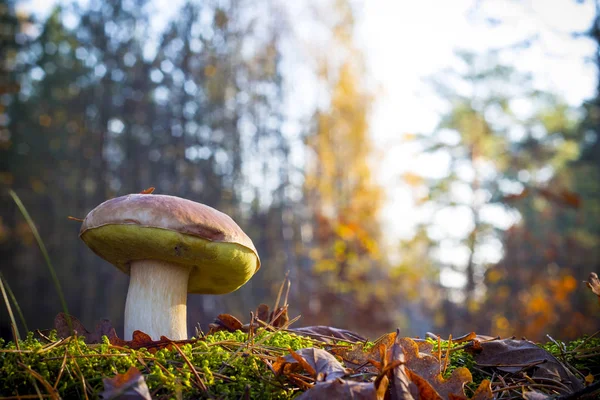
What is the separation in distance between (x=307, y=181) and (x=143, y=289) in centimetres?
1392

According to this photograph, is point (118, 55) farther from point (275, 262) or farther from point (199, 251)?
point (199, 251)

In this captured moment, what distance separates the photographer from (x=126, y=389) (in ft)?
3.23

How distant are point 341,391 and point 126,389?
49 centimetres

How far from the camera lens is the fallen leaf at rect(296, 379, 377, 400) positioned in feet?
3.22

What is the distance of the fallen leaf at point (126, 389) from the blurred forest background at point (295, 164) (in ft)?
26.3

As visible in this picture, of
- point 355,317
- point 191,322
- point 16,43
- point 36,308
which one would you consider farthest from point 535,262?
point 16,43

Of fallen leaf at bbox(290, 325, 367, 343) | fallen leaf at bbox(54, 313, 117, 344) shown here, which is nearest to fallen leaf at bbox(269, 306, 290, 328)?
fallen leaf at bbox(290, 325, 367, 343)

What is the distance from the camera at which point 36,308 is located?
55.2 feet

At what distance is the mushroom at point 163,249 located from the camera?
1.50 metres

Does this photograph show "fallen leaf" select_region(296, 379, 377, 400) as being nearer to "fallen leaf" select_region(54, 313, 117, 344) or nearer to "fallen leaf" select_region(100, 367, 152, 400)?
"fallen leaf" select_region(100, 367, 152, 400)

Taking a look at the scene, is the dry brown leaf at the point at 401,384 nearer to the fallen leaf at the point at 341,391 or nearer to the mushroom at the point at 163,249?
the fallen leaf at the point at 341,391

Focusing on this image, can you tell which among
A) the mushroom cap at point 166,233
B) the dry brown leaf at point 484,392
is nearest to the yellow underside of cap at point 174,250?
the mushroom cap at point 166,233

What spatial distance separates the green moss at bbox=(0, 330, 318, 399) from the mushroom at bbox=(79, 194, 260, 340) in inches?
14.8

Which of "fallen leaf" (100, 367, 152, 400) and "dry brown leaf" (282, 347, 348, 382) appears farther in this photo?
"dry brown leaf" (282, 347, 348, 382)
